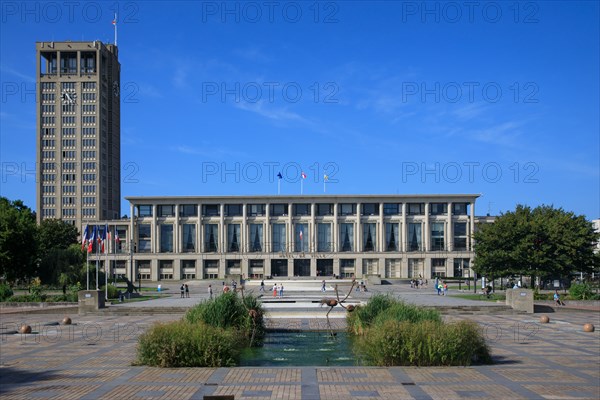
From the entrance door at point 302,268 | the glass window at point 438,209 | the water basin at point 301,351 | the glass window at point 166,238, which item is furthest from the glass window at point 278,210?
the water basin at point 301,351

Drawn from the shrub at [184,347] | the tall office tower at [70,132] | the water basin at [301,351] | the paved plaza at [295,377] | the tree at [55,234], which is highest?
the tall office tower at [70,132]

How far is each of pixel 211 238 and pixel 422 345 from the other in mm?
101218

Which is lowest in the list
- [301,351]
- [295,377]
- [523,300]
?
[523,300]

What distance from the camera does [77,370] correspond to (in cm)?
1838

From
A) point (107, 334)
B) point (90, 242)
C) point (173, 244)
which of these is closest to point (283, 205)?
point (173, 244)

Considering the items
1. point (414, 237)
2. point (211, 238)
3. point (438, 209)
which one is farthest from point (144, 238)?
point (438, 209)

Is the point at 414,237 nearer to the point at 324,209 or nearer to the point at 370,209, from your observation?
the point at 370,209

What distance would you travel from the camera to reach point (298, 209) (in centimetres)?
11894

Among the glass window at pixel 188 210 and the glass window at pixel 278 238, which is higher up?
the glass window at pixel 188 210

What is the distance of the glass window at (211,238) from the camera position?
117 metres

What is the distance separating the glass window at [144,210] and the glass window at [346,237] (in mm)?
36214

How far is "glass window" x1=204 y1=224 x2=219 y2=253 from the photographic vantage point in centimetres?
11719

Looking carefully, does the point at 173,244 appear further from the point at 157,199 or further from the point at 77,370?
the point at 77,370

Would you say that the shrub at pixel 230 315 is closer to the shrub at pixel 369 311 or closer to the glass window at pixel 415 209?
the shrub at pixel 369 311
